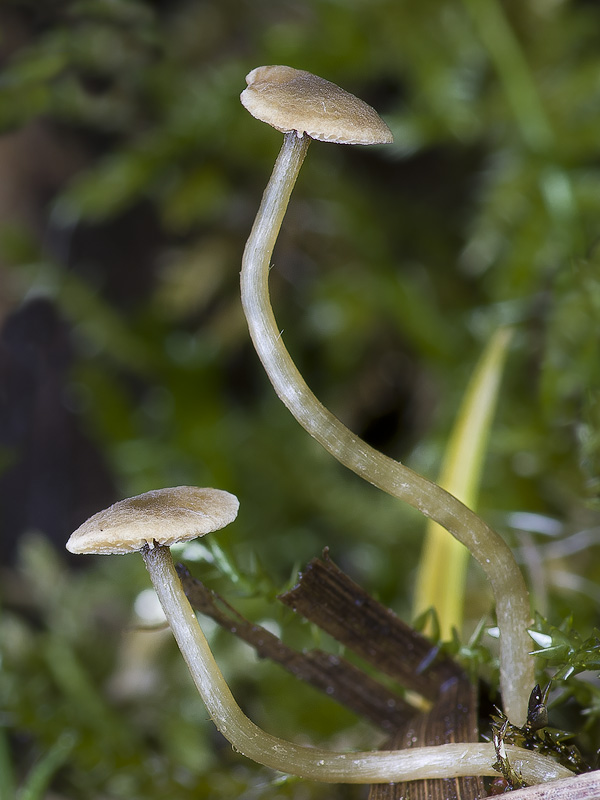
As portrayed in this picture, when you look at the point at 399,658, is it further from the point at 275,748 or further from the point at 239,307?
the point at 239,307

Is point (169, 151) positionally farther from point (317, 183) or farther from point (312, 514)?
point (312, 514)

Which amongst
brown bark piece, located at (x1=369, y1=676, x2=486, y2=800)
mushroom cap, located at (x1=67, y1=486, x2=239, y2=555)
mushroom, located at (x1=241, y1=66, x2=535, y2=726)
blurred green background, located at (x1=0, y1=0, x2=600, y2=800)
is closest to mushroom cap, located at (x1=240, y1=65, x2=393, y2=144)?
mushroom, located at (x1=241, y1=66, x2=535, y2=726)

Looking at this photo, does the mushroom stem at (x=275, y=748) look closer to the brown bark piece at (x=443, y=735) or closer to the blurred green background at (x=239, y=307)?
the brown bark piece at (x=443, y=735)

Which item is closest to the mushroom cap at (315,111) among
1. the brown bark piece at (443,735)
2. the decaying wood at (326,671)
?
the decaying wood at (326,671)

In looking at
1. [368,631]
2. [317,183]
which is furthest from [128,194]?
[368,631]

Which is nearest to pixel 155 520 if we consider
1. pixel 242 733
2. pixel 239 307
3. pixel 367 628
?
pixel 242 733

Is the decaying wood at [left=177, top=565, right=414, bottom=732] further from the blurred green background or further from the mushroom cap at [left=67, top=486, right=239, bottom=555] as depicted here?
the blurred green background
